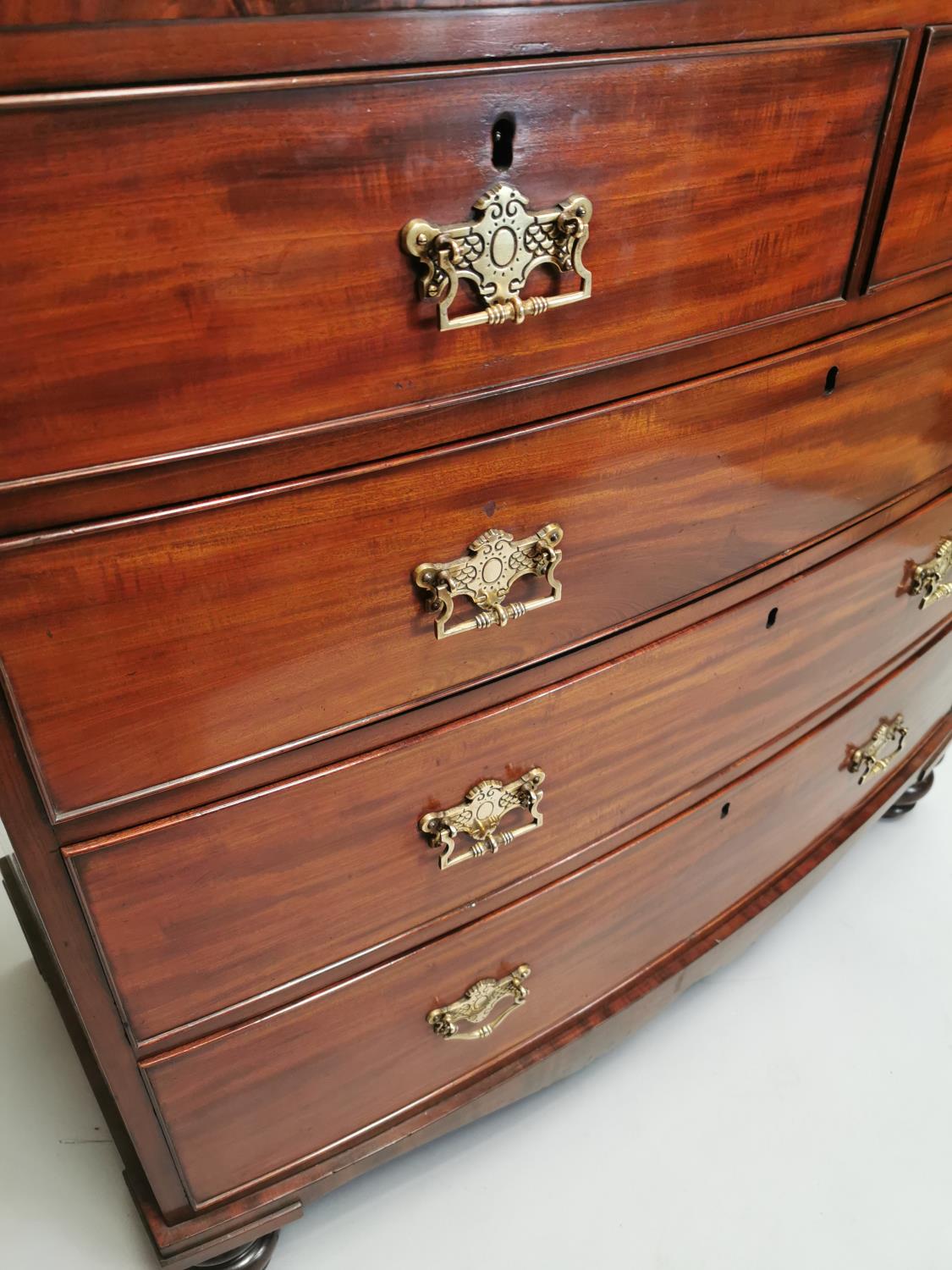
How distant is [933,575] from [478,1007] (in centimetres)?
69

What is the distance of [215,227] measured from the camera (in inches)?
18.7

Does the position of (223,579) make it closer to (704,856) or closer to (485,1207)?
(704,856)

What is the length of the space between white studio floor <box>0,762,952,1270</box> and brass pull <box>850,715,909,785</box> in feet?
0.91

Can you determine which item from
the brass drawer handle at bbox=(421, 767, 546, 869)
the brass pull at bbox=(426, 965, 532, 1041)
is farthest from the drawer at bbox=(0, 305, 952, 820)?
the brass pull at bbox=(426, 965, 532, 1041)

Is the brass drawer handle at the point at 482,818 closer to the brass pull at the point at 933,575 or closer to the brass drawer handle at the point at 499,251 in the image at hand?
the brass drawer handle at the point at 499,251

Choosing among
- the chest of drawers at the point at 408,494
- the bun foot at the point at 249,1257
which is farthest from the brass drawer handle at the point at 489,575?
the bun foot at the point at 249,1257

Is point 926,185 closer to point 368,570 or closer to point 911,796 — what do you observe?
point 368,570

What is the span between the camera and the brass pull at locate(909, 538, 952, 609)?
1.10 metres

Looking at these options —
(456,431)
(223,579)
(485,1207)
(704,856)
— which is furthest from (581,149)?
(485,1207)

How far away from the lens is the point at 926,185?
0.78 meters

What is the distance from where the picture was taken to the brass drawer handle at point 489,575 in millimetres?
649

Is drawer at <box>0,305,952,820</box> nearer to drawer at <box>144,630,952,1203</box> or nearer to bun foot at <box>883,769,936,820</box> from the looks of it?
drawer at <box>144,630,952,1203</box>

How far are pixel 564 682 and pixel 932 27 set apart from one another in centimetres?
54

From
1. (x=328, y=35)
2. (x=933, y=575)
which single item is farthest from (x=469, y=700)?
(x=933, y=575)
